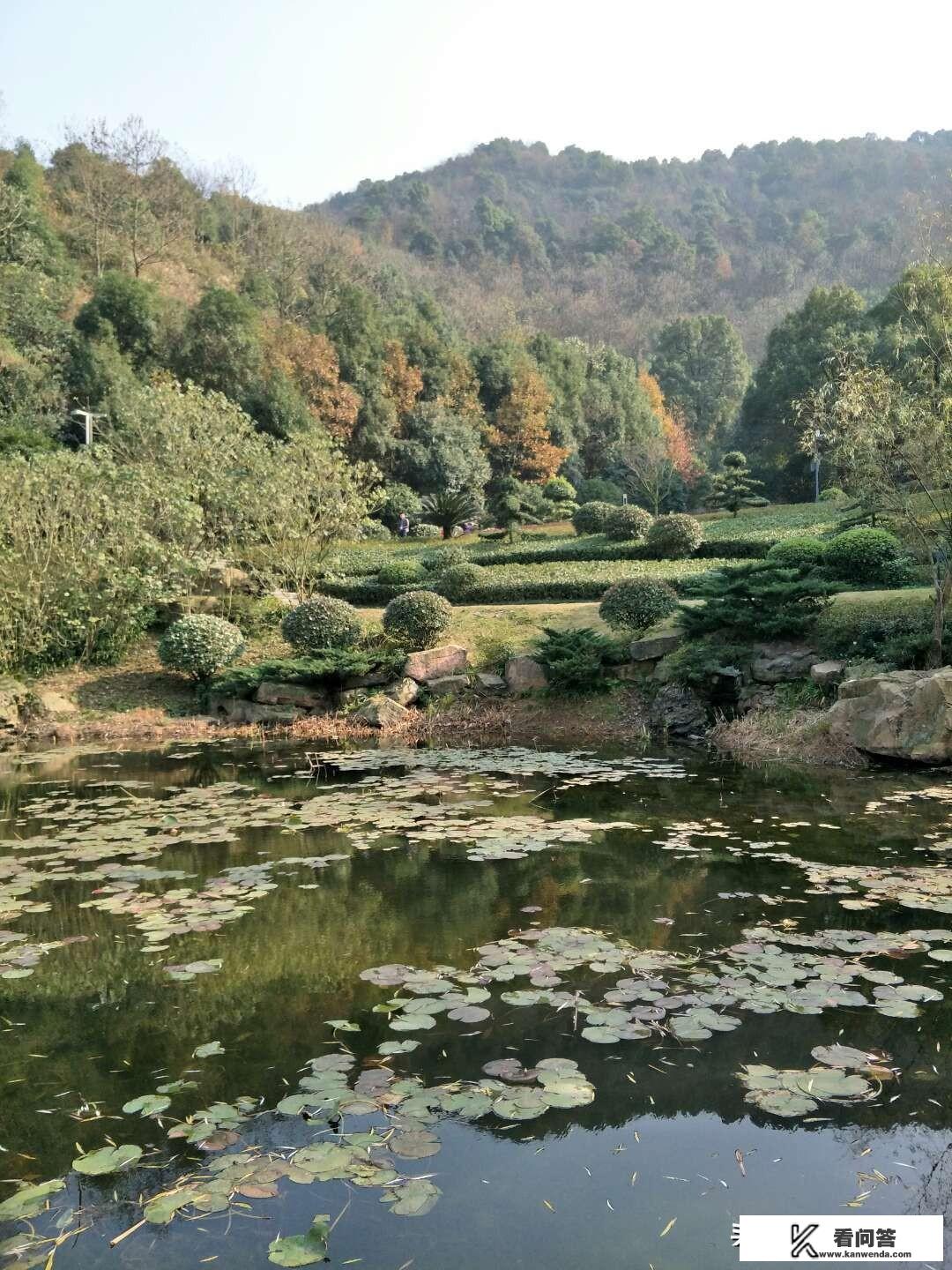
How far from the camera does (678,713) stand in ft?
40.2

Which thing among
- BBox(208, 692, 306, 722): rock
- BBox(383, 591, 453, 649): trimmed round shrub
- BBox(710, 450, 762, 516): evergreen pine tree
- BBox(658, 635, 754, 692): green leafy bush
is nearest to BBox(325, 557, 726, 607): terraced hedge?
BBox(383, 591, 453, 649): trimmed round shrub

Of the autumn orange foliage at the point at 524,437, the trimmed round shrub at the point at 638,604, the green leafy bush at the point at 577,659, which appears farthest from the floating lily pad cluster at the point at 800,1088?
the autumn orange foliage at the point at 524,437

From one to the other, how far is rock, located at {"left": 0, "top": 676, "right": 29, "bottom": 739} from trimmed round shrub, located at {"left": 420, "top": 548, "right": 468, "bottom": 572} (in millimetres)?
8630

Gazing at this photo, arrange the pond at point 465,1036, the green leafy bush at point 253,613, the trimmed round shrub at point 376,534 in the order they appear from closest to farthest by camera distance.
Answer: the pond at point 465,1036
the green leafy bush at point 253,613
the trimmed round shrub at point 376,534

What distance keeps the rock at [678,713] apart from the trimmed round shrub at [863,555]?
3.99 m

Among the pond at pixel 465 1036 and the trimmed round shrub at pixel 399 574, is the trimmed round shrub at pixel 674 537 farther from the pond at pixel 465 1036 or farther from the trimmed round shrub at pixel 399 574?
the pond at pixel 465 1036

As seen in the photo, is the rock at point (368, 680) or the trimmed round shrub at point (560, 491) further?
the trimmed round shrub at point (560, 491)

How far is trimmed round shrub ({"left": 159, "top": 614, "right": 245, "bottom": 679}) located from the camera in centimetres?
1422

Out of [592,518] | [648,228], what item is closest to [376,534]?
[592,518]

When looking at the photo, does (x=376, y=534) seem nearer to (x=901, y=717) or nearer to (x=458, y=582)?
(x=458, y=582)

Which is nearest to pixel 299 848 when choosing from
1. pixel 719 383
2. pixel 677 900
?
pixel 677 900

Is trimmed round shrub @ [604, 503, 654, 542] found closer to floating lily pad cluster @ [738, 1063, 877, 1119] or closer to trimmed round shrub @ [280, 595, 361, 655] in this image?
trimmed round shrub @ [280, 595, 361, 655]

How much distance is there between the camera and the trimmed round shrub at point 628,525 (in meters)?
21.5

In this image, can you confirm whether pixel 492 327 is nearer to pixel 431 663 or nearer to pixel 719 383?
pixel 719 383
